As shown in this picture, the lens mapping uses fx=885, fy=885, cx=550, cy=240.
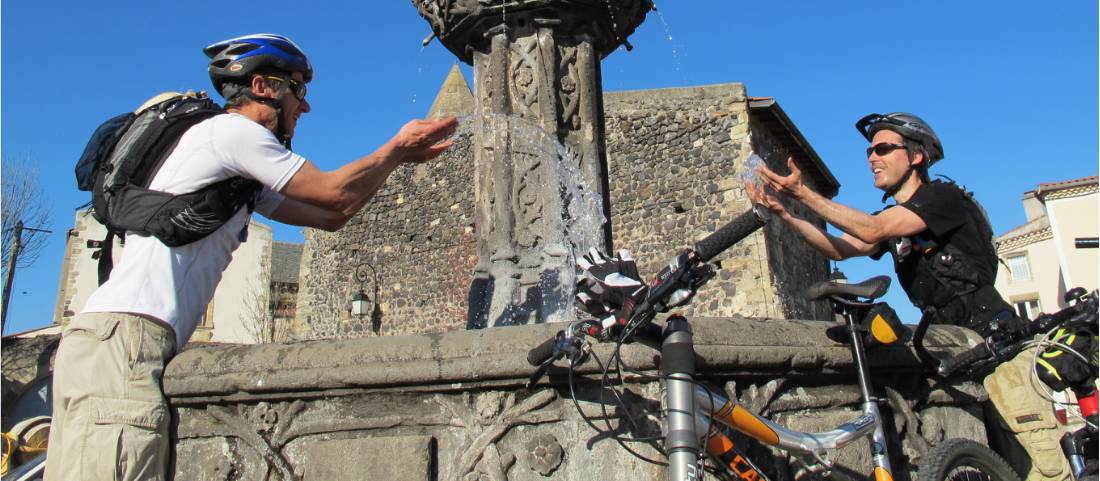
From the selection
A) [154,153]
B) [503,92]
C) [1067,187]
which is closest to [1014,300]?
[1067,187]

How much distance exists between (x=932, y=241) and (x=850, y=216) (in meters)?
0.44

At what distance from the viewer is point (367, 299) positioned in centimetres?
1959

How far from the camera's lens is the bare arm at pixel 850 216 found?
2.75m

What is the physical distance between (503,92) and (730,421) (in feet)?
9.17

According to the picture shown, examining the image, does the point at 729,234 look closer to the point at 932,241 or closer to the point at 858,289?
the point at 858,289

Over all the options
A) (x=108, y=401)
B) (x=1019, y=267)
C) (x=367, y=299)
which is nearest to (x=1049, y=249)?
(x=1019, y=267)

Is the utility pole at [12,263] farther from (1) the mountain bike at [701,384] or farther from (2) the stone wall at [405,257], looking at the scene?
(1) the mountain bike at [701,384]

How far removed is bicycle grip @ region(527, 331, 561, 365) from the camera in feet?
7.23

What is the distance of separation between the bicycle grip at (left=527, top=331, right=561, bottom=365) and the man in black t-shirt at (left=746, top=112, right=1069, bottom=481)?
0.93m

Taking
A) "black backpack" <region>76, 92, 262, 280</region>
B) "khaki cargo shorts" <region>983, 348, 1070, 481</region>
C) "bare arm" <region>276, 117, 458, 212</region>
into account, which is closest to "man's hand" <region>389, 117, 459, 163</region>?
"bare arm" <region>276, 117, 458, 212</region>

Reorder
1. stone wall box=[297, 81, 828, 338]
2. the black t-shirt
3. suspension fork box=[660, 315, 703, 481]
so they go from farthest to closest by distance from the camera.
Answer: stone wall box=[297, 81, 828, 338]
the black t-shirt
suspension fork box=[660, 315, 703, 481]

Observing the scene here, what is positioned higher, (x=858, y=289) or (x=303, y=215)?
(x=303, y=215)

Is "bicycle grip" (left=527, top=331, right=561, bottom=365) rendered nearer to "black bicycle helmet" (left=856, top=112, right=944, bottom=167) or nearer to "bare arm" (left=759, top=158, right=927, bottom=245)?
"bare arm" (left=759, top=158, right=927, bottom=245)

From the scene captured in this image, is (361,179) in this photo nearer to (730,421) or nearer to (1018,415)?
(730,421)
